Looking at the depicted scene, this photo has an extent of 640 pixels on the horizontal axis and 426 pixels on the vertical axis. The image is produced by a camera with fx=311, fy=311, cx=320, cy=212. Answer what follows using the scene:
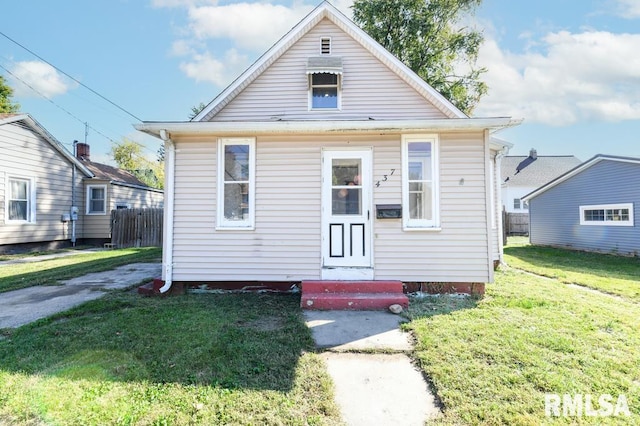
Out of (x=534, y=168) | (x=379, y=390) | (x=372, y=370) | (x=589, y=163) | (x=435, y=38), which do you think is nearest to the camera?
(x=379, y=390)

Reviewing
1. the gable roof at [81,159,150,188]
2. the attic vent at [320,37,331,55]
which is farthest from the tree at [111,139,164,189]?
the attic vent at [320,37,331,55]

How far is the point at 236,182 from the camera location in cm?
567

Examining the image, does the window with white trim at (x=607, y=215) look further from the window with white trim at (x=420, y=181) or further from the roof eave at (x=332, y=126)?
the window with white trim at (x=420, y=181)

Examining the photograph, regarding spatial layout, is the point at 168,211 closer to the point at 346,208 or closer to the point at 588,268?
the point at 346,208

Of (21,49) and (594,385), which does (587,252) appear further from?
(21,49)

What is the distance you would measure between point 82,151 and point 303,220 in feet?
54.2

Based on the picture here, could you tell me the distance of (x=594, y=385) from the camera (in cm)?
264

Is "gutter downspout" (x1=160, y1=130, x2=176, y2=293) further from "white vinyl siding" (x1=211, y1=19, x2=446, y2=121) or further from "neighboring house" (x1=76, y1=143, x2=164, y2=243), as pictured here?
"neighboring house" (x1=76, y1=143, x2=164, y2=243)

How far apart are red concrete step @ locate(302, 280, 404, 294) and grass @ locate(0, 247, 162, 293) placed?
571 centimetres

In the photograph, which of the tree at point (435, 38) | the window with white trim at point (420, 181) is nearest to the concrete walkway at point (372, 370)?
the window with white trim at point (420, 181)

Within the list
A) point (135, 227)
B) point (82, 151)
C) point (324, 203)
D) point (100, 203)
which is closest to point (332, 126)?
point (324, 203)

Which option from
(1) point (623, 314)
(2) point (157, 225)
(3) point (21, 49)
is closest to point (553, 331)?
(1) point (623, 314)

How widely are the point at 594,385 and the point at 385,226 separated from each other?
331 cm

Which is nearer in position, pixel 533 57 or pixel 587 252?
pixel 587 252
